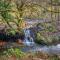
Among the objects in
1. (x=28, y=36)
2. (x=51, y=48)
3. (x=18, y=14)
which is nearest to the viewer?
(x=18, y=14)

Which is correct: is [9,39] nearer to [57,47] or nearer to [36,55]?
[57,47]

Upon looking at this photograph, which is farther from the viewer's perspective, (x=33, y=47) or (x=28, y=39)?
(x=28, y=39)

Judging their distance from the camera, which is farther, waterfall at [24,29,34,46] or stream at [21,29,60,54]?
waterfall at [24,29,34,46]

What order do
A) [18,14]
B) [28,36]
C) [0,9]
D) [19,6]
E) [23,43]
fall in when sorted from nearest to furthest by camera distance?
1. [0,9]
2. [18,14]
3. [19,6]
4. [23,43]
5. [28,36]

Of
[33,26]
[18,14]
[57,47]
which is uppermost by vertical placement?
[18,14]

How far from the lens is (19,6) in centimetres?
941

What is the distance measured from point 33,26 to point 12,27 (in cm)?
354

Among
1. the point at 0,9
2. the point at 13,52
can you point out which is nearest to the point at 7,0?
the point at 0,9

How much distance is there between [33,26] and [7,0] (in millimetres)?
3959

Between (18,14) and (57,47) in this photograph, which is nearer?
(18,14)

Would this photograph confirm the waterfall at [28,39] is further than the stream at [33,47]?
Yes

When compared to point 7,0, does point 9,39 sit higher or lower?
lower

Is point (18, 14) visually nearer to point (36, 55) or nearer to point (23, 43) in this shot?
point (36, 55)

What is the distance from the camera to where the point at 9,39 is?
1223 centimetres
